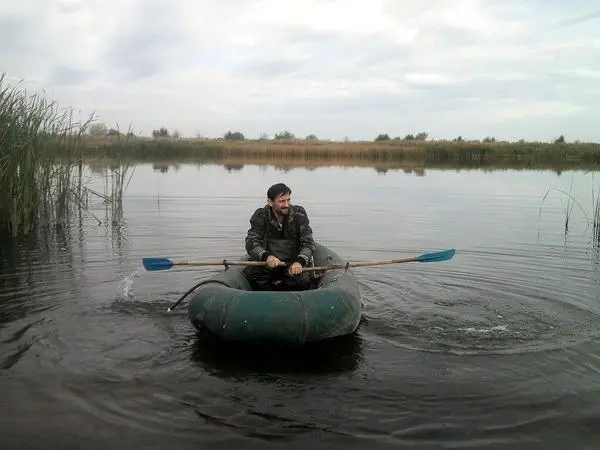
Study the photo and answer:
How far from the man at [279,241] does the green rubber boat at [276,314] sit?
1.07 meters

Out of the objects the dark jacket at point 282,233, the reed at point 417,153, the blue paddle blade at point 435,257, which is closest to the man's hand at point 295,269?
the dark jacket at point 282,233

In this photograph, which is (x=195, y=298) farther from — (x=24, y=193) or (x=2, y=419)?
(x=24, y=193)

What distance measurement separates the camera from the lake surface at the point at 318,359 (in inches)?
150

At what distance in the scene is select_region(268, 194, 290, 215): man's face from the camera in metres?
6.33

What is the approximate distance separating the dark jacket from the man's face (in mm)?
101

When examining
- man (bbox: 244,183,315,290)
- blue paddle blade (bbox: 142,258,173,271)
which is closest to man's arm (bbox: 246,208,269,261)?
man (bbox: 244,183,315,290)

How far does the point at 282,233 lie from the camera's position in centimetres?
660

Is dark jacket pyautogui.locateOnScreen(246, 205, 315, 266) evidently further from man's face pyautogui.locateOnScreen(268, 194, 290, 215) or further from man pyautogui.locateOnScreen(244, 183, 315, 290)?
man's face pyautogui.locateOnScreen(268, 194, 290, 215)

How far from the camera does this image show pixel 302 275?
643cm

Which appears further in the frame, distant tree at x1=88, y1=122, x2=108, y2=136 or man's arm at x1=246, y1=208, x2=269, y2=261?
distant tree at x1=88, y1=122, x2=108, y2=136

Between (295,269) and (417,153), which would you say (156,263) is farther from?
(417,153)

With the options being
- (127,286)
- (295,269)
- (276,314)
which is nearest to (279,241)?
(295,269)

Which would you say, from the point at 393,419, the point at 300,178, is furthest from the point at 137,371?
the point at 300,178

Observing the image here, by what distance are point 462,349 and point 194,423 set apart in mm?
2649
